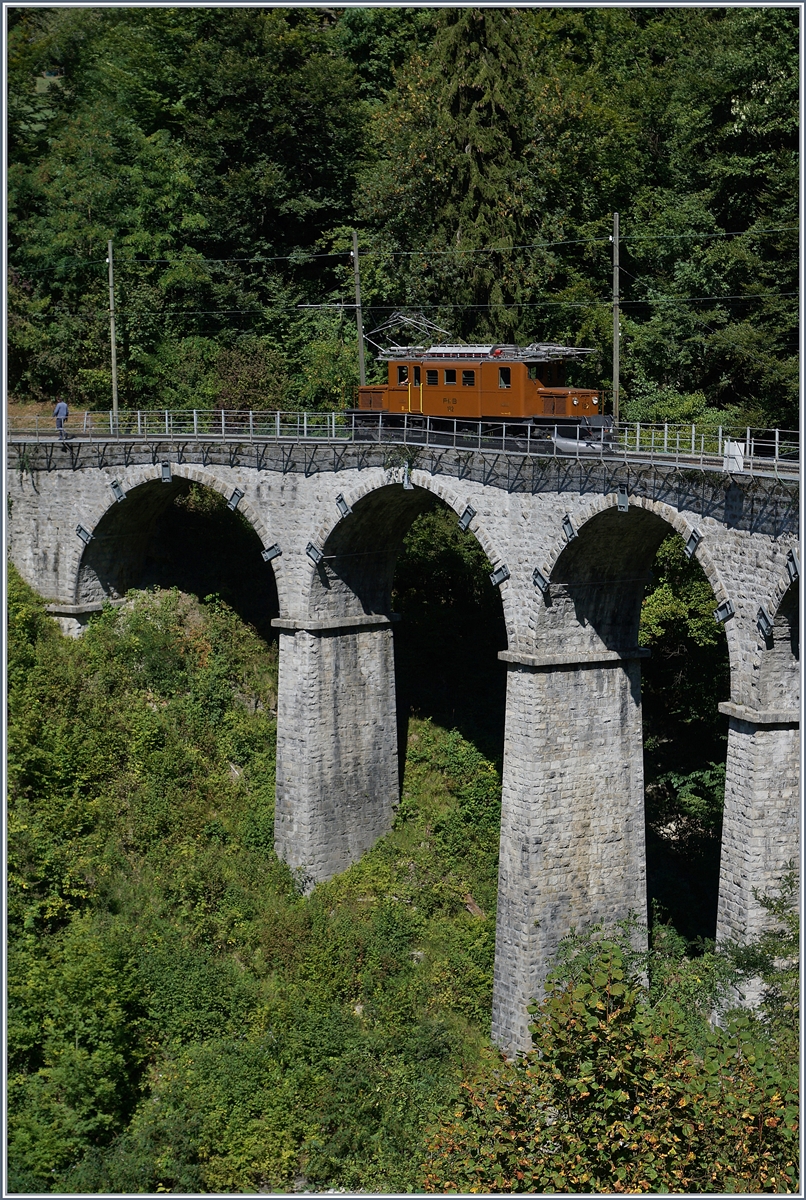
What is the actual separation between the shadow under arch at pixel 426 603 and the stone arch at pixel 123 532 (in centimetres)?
303

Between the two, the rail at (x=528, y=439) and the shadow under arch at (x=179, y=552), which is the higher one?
the rail at (x=528, y=439)

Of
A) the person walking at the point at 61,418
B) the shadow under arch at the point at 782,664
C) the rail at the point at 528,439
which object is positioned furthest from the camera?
the person walking at the point at 61,418

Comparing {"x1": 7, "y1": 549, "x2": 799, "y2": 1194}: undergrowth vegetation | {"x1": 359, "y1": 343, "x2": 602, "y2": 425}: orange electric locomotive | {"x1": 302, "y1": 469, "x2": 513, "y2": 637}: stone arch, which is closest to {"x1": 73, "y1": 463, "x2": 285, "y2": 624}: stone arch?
{"x1": 7, "y1": 549, "x2": 799, "y2": 1194}: undergrowth vegetation

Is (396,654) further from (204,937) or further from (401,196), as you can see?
(401,196)

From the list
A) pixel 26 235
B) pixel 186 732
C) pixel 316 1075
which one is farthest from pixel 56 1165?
pixel 26 235

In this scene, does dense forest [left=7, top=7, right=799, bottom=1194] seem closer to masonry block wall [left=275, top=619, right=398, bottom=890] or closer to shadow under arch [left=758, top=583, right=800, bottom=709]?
masonry block wall [left=275, top=619, right=398, bottom=890]

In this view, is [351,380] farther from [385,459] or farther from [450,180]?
[385,459]

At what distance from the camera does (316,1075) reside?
2881 cm

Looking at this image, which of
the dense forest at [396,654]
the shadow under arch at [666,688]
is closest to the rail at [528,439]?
the shadow under arch at [666,688]

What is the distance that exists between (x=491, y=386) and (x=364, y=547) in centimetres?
526

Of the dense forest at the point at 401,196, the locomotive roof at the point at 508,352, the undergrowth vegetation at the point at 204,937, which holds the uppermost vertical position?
the dense forest at the point at 401,196

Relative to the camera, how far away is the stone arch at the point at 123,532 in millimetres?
38188

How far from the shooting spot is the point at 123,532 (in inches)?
1581

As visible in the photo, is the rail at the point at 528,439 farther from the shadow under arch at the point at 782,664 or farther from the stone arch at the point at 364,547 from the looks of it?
the shadow under arch at the point at 782,664
